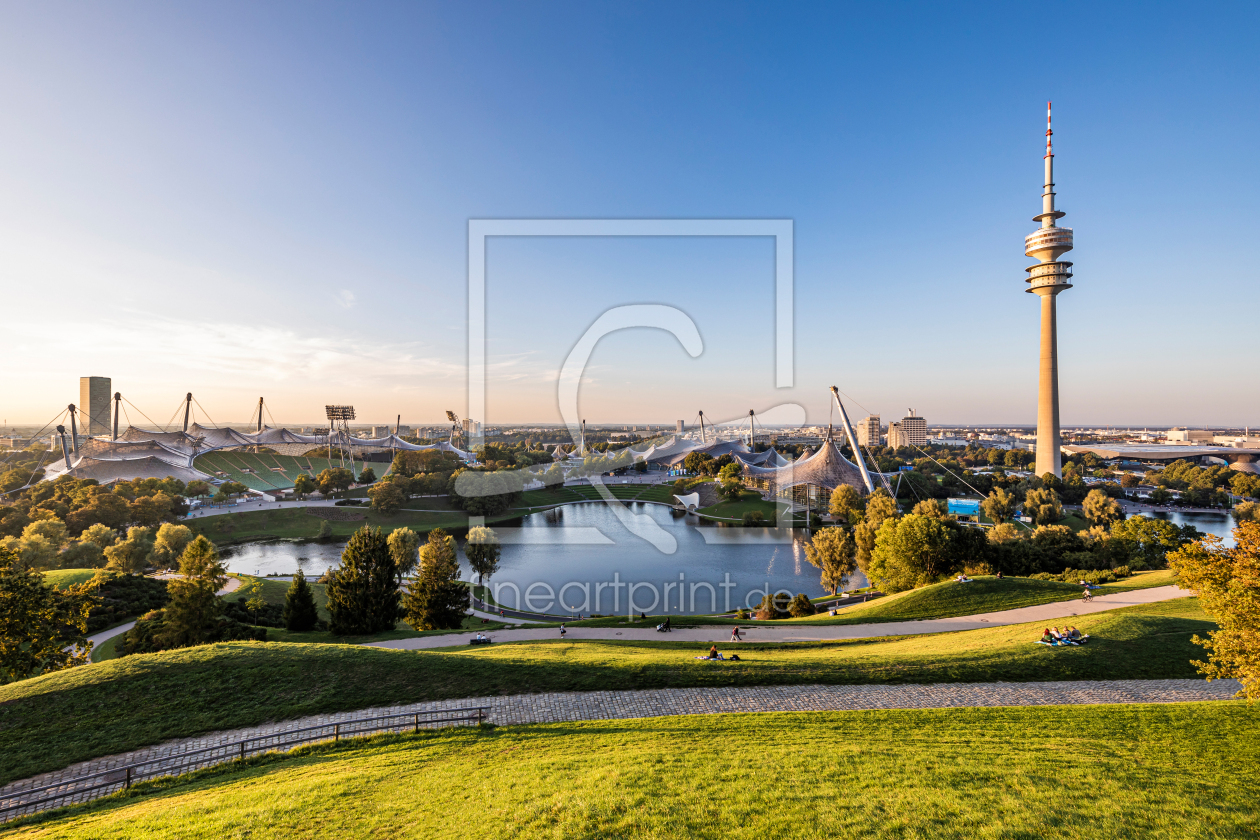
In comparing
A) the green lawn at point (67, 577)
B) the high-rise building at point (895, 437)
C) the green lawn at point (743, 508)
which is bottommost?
the green lawn at point (743, 508)

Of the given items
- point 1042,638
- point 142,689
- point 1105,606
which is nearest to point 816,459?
point 1105,606

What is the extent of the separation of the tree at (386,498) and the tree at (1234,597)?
47684 mm

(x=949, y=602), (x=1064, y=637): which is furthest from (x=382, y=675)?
(x=949, y=602)

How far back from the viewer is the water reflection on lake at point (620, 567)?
24797 mm

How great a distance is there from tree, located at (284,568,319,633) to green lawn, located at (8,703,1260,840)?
12.2 meters

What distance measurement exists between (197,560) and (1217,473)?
92770 mm

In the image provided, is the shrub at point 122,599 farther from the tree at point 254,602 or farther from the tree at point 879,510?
the tree at point 879,510

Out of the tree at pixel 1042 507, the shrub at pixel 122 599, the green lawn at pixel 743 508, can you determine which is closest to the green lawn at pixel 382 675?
the shrub at pixel 122 599

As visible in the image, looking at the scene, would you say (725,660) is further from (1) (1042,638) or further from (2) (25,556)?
(2) (25,556)

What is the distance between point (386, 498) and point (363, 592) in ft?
96.0

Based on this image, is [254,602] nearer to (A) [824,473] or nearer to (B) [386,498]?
(B) [386,498]

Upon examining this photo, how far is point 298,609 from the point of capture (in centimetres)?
1773

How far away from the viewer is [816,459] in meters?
48.8

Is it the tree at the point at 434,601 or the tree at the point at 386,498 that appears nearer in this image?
the tree at the point at 434,601
